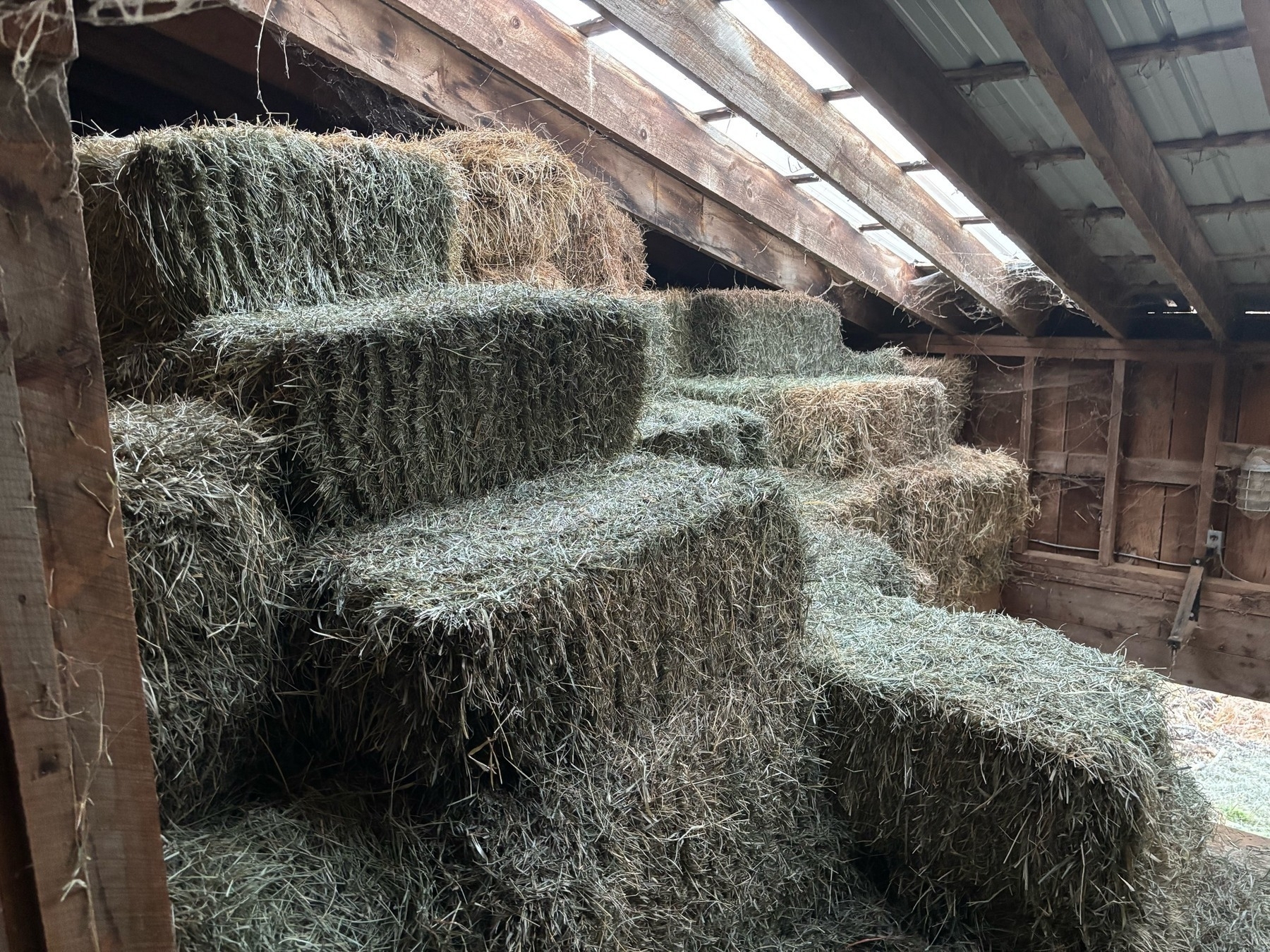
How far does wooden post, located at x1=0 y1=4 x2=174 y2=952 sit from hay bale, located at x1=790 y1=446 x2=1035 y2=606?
3.29 metres

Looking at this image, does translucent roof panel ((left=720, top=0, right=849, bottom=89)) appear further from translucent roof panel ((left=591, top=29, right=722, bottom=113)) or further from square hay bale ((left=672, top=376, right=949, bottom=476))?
square hay bale ((left=672, top=376, right=949, bottom=476))

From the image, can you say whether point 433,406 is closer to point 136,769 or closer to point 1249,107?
point 136,769

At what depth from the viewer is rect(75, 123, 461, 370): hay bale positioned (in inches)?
76.0

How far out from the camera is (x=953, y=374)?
6.39 meters

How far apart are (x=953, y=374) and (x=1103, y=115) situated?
397 cm

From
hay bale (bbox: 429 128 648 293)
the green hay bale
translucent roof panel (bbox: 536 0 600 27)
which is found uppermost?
translucent roof panel (bbox: 536 0 600 27)

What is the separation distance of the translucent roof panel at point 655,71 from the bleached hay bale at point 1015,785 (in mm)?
2268

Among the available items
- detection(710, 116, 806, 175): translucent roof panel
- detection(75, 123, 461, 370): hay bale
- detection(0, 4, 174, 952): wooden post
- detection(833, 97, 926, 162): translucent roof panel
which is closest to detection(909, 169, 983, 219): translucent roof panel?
detection(833, 97, 926, 162): translucent roof panel

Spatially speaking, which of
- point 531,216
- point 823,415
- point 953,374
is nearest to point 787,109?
point 531,216

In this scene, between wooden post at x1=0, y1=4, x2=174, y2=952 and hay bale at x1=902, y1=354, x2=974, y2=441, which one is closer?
wooden post at x1=0, y1=4, x2=174, y2=952

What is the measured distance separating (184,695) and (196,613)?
0.14 m

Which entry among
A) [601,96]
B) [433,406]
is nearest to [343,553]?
[433,406]

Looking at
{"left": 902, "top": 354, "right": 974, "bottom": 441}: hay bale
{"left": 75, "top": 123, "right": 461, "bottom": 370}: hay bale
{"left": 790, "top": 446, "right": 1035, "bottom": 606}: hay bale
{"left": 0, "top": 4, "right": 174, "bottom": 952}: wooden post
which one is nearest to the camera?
{"left": 0, "top": 4, "right": 174, "bottom": 952}: wooden post

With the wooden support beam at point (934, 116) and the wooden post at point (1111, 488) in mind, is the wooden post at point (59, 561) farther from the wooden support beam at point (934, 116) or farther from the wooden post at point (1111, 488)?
the wooden post at point (1111, 488)
